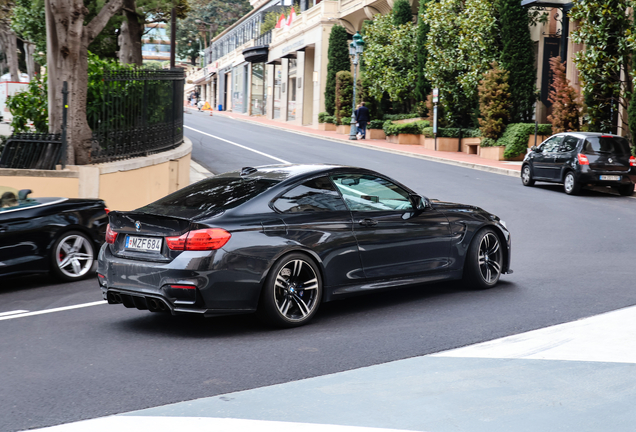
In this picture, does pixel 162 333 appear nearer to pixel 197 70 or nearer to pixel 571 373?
pixel 571 373

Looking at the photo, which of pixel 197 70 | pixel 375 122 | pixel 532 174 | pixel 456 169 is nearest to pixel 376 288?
pixel 532 174

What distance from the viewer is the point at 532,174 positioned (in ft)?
66.3

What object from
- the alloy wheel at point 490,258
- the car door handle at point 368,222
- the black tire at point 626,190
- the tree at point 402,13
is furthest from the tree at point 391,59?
the car door handle at point 368,222

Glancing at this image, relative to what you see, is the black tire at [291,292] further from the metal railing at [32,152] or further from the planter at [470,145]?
the planter at [470,145]

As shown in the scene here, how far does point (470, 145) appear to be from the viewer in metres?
32.4

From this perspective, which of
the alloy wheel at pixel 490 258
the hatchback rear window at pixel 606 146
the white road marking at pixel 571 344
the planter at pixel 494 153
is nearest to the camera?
the white road marking at pixel 571 344

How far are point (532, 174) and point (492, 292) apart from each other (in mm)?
13082

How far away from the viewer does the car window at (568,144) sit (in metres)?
19.1

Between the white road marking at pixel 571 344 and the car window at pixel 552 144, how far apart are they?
1383cm

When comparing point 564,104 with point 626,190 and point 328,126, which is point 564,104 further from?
point 328,126

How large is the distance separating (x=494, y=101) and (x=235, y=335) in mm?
24654

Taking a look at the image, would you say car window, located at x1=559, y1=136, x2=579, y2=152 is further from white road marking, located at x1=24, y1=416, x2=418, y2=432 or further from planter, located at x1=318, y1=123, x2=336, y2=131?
planter, located at x1=318, y1=123, x2=336, y2=131

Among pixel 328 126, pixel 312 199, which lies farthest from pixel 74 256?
pixel 328 126

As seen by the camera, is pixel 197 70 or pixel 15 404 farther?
pixel 197 70
